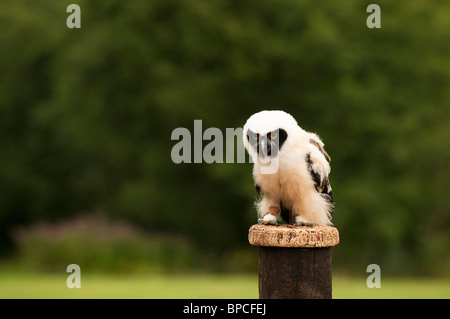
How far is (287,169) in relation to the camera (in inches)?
167

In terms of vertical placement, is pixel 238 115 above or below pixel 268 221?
above

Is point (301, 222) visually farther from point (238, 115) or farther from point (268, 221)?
point (238, 115)

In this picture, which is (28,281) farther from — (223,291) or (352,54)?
(352,54)

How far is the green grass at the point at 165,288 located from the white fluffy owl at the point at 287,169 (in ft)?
21.2

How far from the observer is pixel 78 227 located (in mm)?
16406

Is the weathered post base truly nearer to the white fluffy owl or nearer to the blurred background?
the white fluffy owl

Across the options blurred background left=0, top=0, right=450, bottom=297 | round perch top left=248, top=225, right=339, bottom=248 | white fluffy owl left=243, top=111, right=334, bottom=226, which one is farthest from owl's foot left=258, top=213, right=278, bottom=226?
blurred background left=0, top=0, right=450, bottom=297

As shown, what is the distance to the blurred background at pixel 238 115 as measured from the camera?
1568 centimetres

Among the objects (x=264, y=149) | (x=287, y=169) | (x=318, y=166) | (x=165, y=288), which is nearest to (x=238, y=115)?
(x=165, y=288)

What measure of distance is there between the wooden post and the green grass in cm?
754

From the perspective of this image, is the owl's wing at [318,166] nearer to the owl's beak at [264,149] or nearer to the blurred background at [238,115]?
the owl's beak at [264,149]

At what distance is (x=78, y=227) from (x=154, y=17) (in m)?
6.33

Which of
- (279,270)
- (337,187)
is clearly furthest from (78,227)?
(279,270)

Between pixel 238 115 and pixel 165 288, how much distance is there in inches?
273
